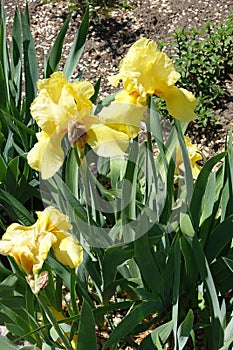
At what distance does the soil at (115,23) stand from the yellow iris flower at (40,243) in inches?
79.0

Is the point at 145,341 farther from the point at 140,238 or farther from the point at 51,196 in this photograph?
the point at 51,196

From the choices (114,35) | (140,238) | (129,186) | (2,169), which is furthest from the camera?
(114,35)

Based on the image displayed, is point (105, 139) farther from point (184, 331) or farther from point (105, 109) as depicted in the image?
point (184, 331)

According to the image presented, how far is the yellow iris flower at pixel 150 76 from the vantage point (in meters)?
1.68

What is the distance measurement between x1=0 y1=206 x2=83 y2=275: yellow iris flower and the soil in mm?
2005

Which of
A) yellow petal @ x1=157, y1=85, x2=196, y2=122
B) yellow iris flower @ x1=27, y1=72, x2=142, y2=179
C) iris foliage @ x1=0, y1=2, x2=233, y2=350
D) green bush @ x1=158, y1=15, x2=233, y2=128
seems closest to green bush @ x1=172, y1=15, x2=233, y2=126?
green bush @ x1=158, y1=15, x2=233, y2=128

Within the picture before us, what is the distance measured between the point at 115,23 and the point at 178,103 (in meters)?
2.29

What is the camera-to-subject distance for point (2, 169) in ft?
8.21

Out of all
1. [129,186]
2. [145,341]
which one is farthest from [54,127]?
[145,341]

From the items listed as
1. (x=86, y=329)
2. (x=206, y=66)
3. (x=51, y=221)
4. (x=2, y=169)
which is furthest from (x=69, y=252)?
→ (x=206, y=66)

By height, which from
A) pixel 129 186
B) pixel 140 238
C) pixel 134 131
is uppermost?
pixel 134 131

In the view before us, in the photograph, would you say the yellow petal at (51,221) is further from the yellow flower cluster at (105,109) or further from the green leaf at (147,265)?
the green leaf at (147,265)

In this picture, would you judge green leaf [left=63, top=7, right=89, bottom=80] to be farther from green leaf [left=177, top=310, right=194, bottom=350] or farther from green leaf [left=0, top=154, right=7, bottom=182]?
green leaf [left=177, top=310, right=194, bottom=350]

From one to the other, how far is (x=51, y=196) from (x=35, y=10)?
1.93m
